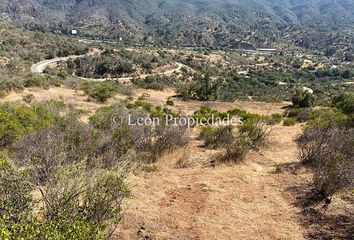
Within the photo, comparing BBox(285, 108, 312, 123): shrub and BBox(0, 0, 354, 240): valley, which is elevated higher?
BBox(0, 0, 354, 240): valley


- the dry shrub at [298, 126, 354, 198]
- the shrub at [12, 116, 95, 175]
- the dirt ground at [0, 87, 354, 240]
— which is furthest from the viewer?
the dry shrub at [298, 126, 354, 198]

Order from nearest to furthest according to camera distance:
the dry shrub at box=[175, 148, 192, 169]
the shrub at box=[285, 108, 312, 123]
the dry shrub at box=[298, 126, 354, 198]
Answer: the dry shrub at box=[298, 126, 354, 198]
the dry shrub at box=[175, 148, 192, 169]
the shrub at box=[285, 108, 312, 123]

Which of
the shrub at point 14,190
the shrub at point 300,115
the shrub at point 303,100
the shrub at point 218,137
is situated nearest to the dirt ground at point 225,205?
the shrub at point 218,137

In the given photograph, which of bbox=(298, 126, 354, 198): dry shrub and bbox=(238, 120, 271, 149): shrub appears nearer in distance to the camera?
bbox=(298, 126, 354, 198): dry shrub

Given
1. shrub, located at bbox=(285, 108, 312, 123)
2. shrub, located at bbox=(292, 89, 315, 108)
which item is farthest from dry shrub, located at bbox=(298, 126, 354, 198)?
shrub, located at bbox=(292, 89, 315, 108)

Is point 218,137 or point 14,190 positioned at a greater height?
point 14,190

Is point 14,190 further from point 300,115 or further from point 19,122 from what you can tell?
point 300,115

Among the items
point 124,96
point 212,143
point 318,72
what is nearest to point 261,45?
point 318,72

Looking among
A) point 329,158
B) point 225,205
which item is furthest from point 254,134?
point 225,205

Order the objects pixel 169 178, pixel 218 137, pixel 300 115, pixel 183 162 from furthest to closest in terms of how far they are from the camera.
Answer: pixel 300 115 → pixel 218 137 → pixel 183 162 → pixel 169 178

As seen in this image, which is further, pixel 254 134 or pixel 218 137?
pixel 218 137

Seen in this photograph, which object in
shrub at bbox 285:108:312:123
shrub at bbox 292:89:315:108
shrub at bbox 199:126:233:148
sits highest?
shrub at bbox 199:126:233:148

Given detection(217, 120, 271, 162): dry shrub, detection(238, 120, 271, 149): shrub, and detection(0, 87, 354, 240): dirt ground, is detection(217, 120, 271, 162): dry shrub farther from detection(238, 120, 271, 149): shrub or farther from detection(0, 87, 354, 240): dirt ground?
detection(0, 87, 354, 240): dirt ground
